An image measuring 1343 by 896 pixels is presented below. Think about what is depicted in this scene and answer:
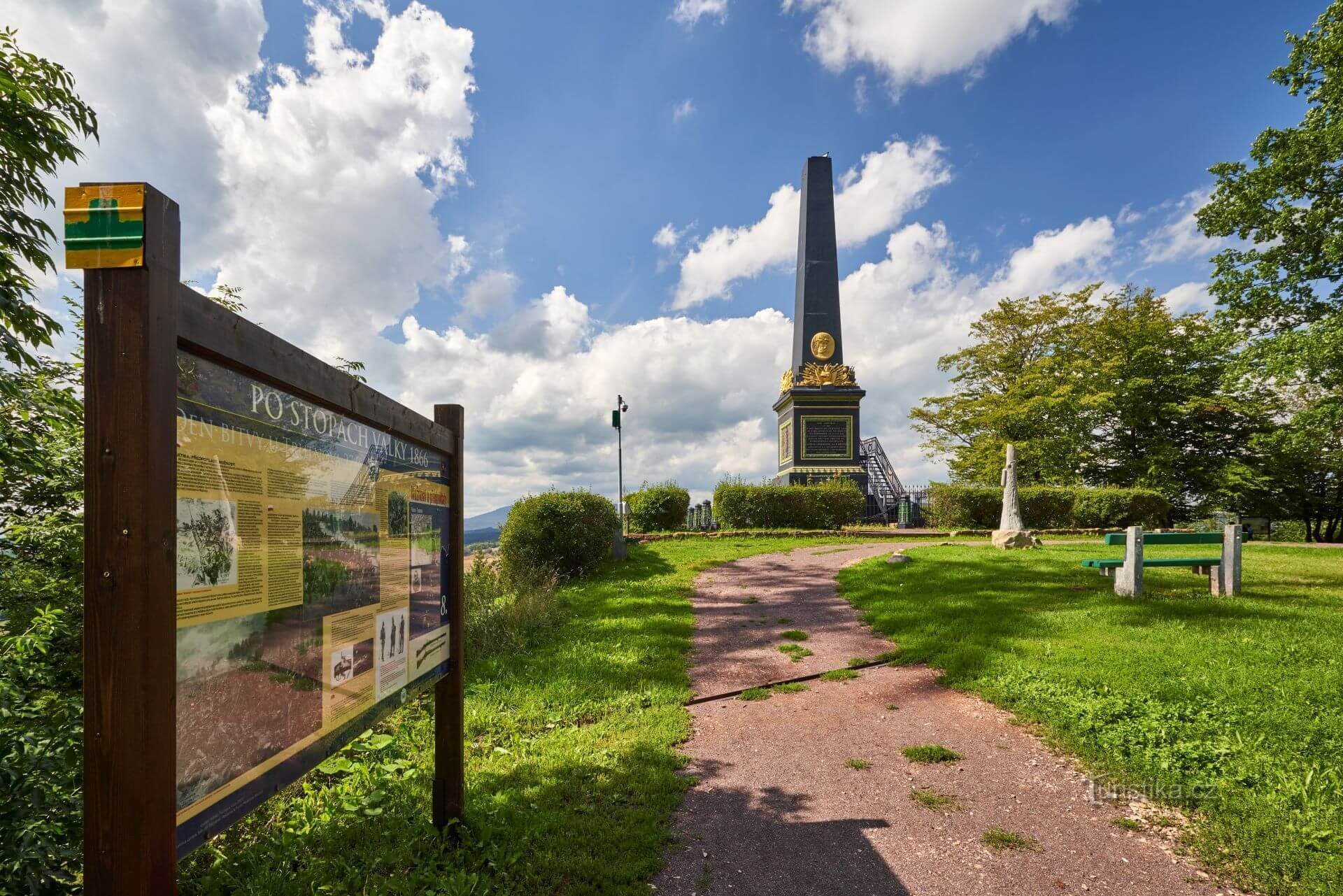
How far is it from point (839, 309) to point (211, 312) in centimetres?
2739

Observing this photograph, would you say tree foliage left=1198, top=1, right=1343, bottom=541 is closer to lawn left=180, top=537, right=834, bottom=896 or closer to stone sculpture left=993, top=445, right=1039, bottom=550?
stone sculpture left=993, top=445, right=1039, bottom=550

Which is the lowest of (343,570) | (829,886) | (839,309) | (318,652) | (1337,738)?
(829,886)

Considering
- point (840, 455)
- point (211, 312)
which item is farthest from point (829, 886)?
point (840, 455)

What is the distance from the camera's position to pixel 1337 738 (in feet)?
13.1

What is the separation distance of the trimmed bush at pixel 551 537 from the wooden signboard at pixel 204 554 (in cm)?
880

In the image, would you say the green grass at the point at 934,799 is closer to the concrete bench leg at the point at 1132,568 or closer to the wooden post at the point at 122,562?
the wooden post at the point at 122,562

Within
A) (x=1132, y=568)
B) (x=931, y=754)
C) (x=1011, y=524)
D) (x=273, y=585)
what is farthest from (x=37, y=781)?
(x=1011, y=524)

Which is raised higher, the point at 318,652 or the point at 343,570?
the point at 343,570

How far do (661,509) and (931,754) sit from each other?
57.3ft

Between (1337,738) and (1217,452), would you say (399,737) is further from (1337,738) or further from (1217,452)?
(1217,452)

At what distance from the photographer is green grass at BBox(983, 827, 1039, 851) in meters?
3.21

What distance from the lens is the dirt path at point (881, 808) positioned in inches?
117

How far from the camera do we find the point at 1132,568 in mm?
8016

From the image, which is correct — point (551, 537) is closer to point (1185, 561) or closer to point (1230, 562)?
point (1185, 561)
